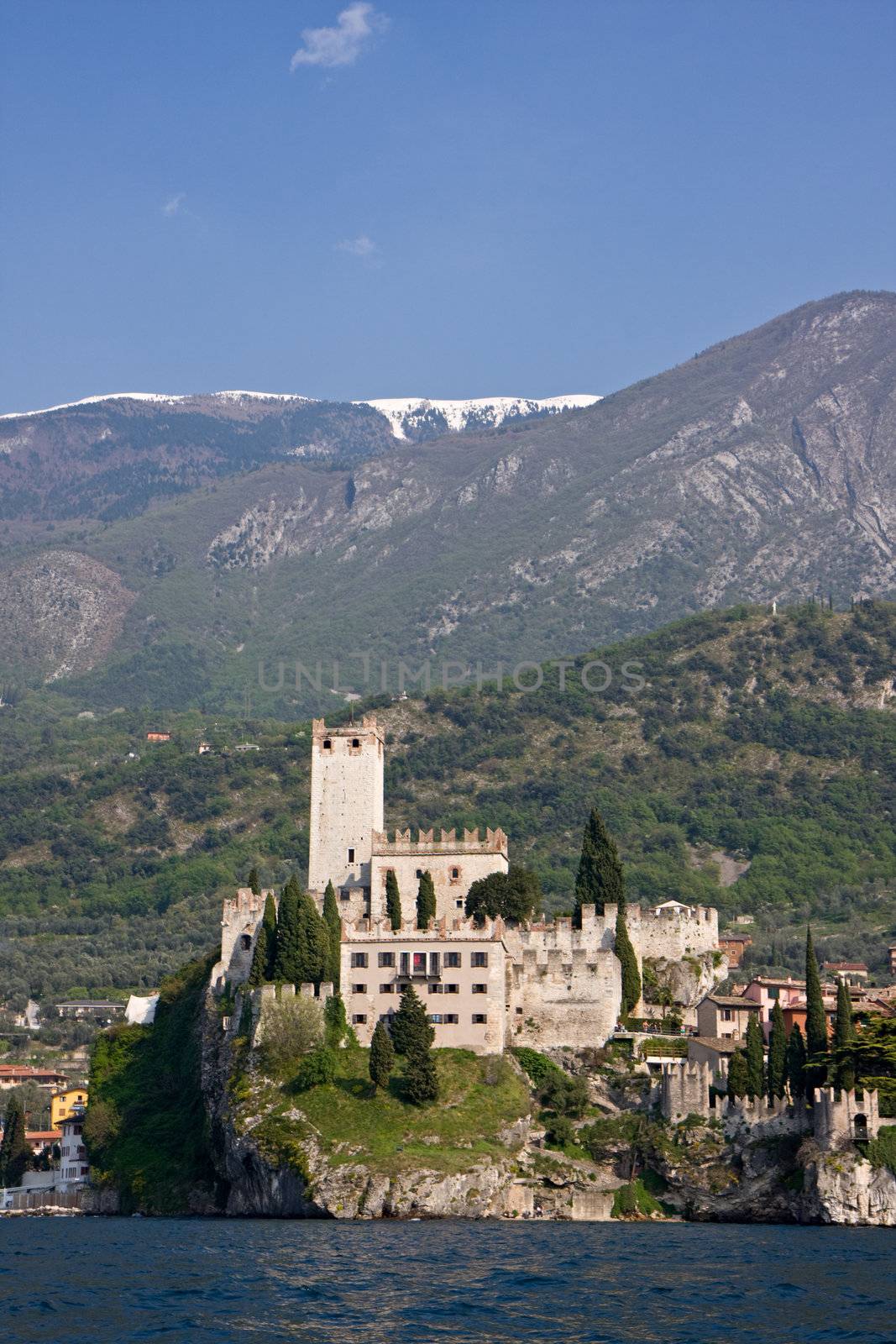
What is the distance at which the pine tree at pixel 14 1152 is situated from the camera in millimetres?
129750

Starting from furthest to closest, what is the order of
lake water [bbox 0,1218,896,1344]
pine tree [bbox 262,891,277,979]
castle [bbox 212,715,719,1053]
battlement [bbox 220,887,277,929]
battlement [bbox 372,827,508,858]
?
battlement [bbox 372,827,508,858], battlement [bbox 220,887,277,929], pine tree [bbox 262,891,277,979], castle [bbox 212,715,719,1053], lake water [bbox 0,1218,896,1344]

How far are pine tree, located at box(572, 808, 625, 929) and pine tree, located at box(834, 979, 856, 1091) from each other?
53.2 ft

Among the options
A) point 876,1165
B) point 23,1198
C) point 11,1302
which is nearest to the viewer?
point 11,1302

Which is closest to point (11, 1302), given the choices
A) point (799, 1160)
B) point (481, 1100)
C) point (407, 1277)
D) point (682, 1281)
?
point (407, 1277)

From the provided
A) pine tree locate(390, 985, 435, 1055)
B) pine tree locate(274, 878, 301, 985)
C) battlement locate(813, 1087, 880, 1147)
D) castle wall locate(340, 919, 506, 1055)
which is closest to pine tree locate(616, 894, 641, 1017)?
castle wall locate(340, 919, 506, 1055)

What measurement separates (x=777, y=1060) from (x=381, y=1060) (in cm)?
1865

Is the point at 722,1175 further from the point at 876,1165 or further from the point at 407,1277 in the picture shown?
the point at 407,1277

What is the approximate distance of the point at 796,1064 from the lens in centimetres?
9950

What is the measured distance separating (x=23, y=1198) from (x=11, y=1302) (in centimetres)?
5377

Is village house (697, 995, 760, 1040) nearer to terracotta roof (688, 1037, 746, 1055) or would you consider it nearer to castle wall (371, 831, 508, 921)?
terracotta roof (688, 1037, 746, 1055)

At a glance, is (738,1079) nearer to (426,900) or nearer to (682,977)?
(682,977)

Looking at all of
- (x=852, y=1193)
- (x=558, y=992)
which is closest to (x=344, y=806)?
(x=558, y=992)

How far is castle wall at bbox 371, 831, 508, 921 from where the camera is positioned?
114 m

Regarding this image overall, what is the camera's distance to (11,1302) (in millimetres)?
70000
